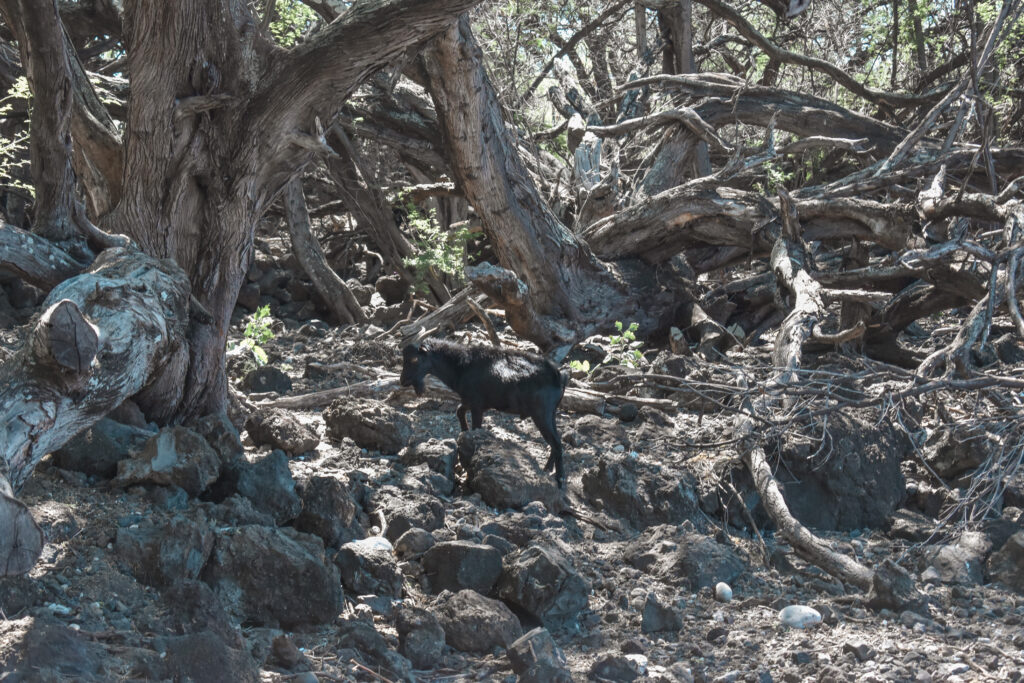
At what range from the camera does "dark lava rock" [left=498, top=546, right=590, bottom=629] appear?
4508 millimetres

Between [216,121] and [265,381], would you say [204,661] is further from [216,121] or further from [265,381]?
[265,381]

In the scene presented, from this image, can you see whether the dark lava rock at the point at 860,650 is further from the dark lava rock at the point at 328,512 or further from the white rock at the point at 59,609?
the white rock at the point at 59,609

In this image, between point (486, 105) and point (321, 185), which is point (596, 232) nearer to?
point (486, 105)

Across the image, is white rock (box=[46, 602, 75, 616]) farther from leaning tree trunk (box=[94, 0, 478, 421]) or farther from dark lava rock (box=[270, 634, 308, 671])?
leaning tree trunk (box=[94, 0, 478, 421])

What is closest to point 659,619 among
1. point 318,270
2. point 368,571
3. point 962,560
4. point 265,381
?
point 368,571

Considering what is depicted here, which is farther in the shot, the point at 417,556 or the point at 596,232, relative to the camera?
the point at 596,232

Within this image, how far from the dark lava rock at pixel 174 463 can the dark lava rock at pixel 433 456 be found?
5.04 ft

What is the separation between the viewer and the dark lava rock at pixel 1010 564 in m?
5.42

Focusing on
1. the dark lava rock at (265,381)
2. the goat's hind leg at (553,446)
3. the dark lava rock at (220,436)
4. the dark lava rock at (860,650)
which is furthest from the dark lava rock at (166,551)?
the dark lava rock at (265,381)

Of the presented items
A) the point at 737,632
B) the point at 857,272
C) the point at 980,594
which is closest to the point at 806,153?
the point at 857,272

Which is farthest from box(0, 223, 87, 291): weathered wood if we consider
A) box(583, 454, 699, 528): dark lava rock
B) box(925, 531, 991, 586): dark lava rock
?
box(925, 531, 991, 586): dark lava rock

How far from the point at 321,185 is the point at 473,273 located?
5.73 m

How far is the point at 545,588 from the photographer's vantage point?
4.51 metres

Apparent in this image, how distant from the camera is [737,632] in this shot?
4.64 m
